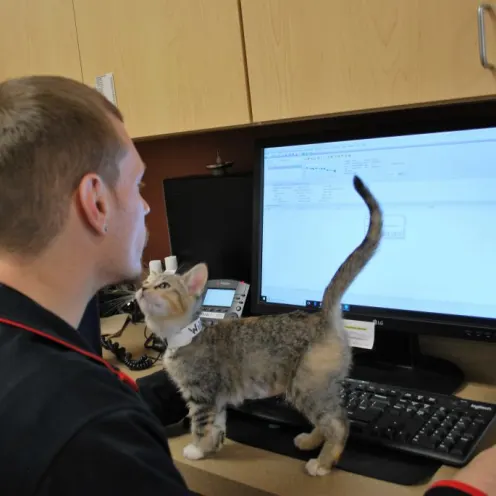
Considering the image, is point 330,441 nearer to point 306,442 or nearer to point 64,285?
point 306,442

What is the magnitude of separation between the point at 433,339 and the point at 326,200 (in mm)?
385

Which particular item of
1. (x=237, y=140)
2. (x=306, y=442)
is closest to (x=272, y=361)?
(x=306, y=442)

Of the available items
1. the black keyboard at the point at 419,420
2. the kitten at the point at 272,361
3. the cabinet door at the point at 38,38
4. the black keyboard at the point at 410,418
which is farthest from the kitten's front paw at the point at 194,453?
the cabinet door at the point at 38,38

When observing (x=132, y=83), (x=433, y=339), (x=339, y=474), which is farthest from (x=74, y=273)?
(x=433, y=339)

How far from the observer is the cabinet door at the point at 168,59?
46.3 inches

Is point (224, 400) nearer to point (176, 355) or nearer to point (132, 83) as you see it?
point (176, 355)

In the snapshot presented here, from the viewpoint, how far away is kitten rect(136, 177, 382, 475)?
3.20 feet

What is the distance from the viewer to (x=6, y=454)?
1.94 ft

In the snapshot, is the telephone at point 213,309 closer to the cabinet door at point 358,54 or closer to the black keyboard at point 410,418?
the black keyboard at point 410,418

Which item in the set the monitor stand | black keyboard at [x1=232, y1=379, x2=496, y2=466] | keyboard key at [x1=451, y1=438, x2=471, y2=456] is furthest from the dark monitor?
keyboard key at [x1=451, y1=438, x2=471, y2=456]

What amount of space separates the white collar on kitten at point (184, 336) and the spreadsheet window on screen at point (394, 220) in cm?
25

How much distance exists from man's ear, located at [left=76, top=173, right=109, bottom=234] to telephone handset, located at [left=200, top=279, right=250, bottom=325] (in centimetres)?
64

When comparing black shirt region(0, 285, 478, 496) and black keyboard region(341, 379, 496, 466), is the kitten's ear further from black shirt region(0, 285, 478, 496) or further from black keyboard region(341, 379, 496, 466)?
black shirt region(0, 285, 478, 496)

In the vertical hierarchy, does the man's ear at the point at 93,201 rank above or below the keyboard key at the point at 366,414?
above
